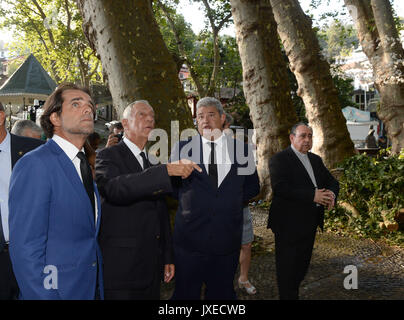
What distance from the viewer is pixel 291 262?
3.81 meters

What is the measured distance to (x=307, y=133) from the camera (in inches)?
160

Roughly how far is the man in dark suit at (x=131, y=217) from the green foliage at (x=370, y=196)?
5526mm

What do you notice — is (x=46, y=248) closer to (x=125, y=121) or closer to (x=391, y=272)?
(x=125, y=121)

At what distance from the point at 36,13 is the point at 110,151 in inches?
1185

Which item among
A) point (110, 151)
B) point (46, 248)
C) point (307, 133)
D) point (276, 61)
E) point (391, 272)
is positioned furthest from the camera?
point (276, 61)

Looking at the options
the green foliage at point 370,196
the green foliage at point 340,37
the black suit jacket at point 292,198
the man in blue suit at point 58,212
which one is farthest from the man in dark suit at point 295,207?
the green foliage at point 340,37

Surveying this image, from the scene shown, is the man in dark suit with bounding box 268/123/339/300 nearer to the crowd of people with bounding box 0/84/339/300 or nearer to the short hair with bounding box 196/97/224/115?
the crowd of people with bounding box 0/84/339/300

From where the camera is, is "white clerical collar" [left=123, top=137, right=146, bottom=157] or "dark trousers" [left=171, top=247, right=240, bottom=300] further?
"dark trousers" [left=171, top=247, right=240, bottom=300]

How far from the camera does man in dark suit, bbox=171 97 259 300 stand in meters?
3.15

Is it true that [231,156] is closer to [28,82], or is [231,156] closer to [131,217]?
[131,217]

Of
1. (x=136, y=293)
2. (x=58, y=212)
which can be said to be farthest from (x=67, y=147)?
(x=136, y=293)

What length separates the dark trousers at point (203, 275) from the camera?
3152 millimetres

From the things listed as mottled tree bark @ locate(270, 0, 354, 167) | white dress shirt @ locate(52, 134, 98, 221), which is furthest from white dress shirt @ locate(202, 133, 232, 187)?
mottled tree bark @ locate(270, 0, 354, 167)

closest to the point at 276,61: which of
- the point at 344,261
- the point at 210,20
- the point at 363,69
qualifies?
the point at 344,261
